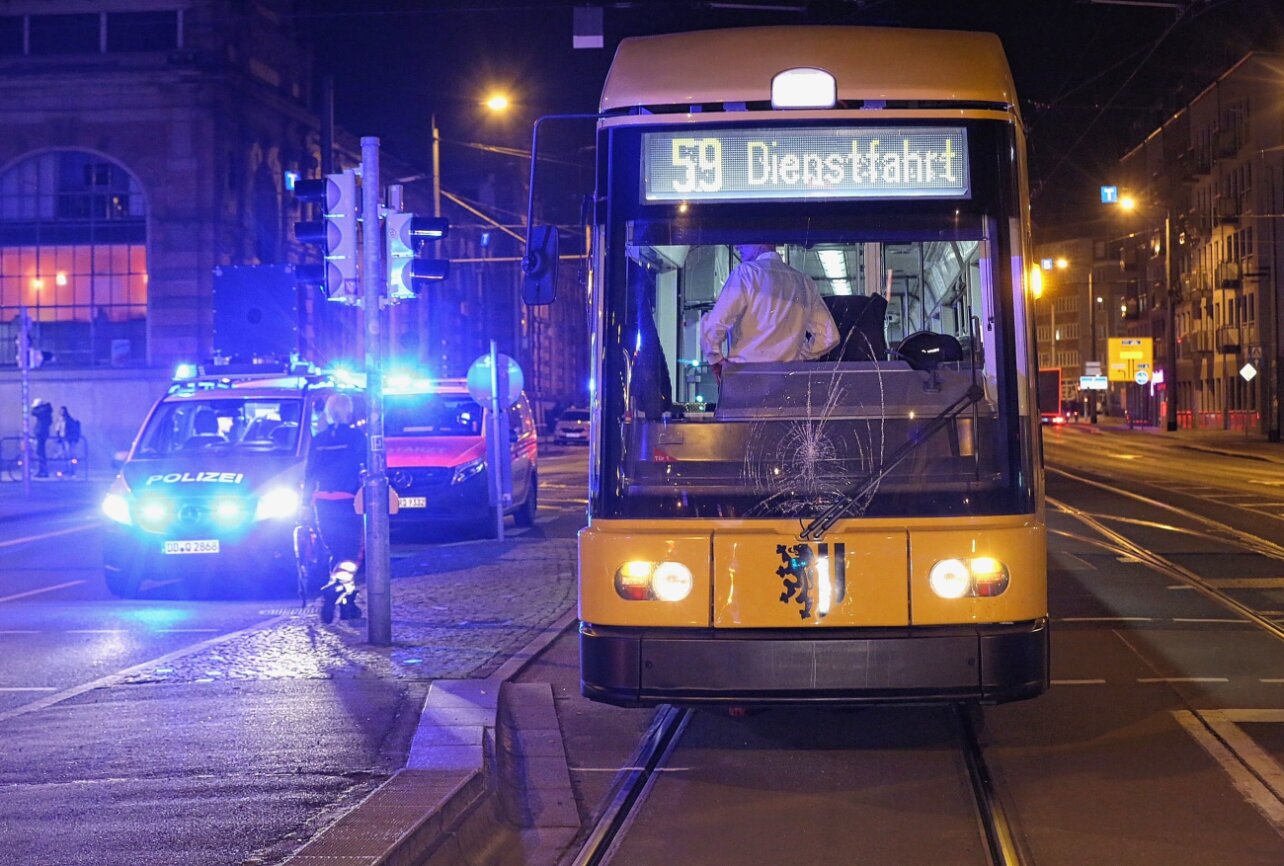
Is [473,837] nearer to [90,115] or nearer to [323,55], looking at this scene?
[90,115]

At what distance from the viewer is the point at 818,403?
7.27 metres

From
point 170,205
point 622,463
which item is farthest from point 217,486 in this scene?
point 170,205

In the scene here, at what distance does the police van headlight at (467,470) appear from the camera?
2084cm

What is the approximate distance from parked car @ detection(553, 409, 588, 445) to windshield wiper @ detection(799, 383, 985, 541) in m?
53.9

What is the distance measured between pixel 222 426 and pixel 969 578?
1061 cm

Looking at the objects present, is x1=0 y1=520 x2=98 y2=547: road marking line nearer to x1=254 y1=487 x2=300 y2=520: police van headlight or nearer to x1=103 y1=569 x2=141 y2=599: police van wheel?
x1=103 y1=569 x2=141 y2=599: police van wheel

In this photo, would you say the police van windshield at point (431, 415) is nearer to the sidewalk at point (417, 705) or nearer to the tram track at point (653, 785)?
the sidewalk at point (417, 705)

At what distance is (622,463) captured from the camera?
723 cm

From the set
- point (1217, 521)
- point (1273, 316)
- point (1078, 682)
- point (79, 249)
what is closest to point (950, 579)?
point (1078, 682)

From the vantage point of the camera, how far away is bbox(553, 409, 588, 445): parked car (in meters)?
62.9

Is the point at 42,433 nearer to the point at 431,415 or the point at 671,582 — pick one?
the point at 431,415

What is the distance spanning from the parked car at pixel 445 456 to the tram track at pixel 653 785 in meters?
11.8

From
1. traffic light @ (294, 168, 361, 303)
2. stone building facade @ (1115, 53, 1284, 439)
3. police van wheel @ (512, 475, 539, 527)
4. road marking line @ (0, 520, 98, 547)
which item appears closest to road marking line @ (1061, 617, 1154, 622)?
traffic light @ (294, 168, 361, 303)

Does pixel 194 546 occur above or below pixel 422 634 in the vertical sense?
above
